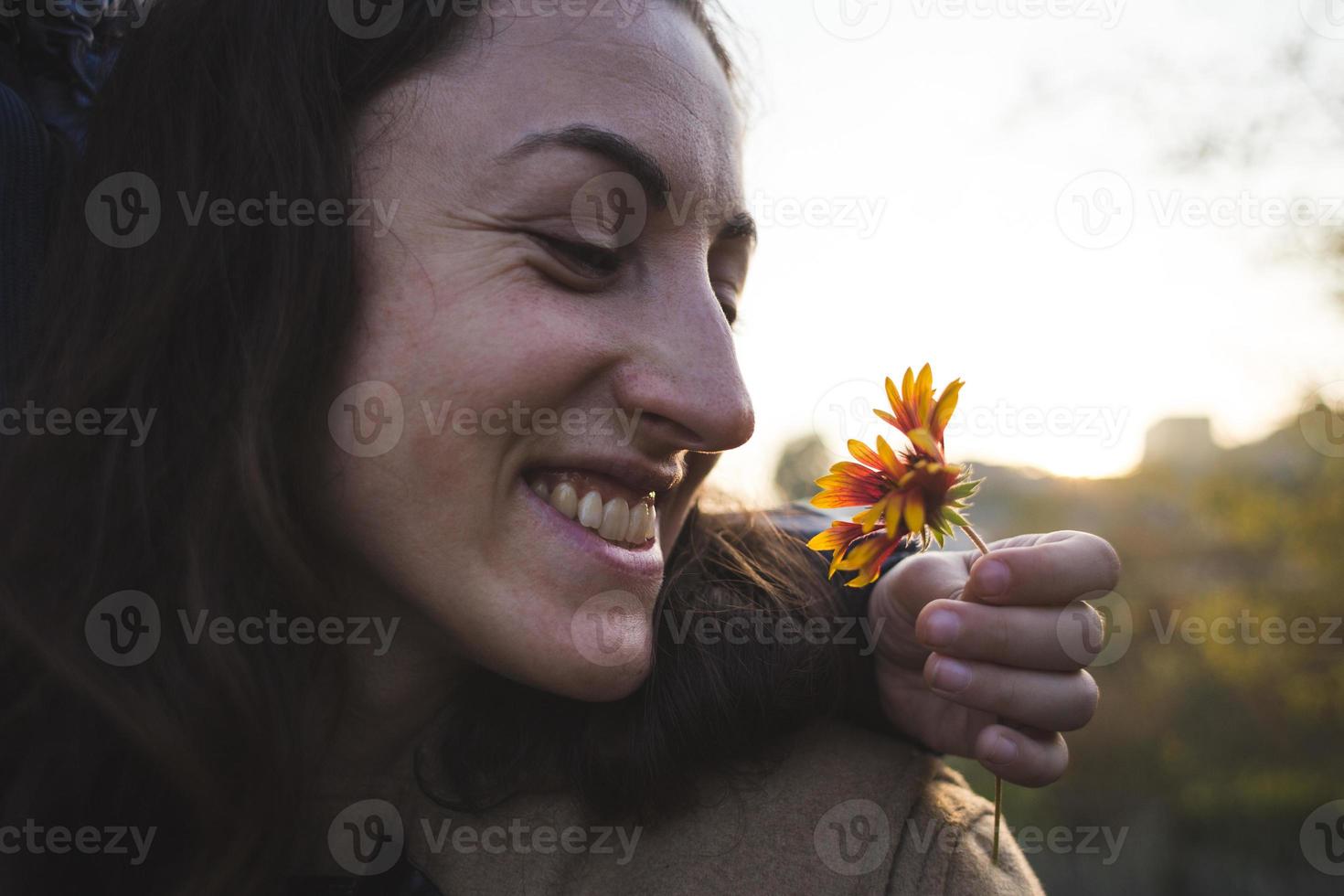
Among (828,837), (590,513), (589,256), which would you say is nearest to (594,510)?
(590,513)

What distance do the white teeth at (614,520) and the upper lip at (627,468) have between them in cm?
5

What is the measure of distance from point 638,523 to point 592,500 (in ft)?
0.41

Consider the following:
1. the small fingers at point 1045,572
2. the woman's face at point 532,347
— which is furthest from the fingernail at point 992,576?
the woman's face at point 532,347

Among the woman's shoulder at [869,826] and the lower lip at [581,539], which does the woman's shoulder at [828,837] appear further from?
the lower lip at [581,539]

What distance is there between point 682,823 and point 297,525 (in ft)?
3.05

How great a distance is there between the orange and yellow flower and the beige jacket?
Answer: 62 cm

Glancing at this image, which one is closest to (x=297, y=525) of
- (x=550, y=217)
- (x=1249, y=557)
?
(x=550, y=217)

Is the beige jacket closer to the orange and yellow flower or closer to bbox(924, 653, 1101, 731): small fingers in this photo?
bbox(924, 653, 1101, 731): small fingers

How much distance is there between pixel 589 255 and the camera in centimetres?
143

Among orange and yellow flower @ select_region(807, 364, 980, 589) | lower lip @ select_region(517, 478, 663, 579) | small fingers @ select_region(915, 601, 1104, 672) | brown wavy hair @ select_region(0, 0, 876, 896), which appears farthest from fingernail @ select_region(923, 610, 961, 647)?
lower lip @ select_region(517, 478, 663, 579)

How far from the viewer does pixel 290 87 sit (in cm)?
149

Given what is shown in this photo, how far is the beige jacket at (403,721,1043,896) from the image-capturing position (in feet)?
4.92

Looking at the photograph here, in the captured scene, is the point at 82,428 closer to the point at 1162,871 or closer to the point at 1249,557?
the point at 1162,871

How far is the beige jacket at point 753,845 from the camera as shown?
1501 mm
